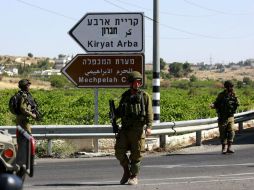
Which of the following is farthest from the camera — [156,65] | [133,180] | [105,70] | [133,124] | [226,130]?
[156,65]

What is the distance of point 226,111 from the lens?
50.1 ft

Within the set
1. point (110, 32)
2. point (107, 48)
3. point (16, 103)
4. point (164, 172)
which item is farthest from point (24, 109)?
point (110, 32)

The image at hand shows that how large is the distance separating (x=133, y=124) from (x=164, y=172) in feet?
6.05

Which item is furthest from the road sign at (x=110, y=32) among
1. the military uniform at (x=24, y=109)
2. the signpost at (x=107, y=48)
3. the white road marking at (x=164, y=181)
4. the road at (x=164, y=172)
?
the white road marking at (x=164, y=181)

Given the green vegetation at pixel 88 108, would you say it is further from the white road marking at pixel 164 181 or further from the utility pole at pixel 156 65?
the white road marking at pixel 164 181

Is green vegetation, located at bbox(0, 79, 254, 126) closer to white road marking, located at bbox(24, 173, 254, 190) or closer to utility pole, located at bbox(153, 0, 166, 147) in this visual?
utility pole, located at bbox(153, 0, 166, 147)

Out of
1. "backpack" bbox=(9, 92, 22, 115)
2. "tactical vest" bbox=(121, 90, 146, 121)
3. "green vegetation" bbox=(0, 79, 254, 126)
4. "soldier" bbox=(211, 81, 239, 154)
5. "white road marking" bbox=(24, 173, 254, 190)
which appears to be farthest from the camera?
"green vegetation" bbox=(0, 79, 254, 126)

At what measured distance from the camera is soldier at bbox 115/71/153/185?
10.4 metres

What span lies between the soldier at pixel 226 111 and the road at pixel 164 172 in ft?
1.09

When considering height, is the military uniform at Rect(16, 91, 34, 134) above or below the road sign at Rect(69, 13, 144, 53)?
below

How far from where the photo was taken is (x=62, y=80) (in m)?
130

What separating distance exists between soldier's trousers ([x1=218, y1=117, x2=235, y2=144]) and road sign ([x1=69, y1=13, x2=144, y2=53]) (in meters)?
2.86

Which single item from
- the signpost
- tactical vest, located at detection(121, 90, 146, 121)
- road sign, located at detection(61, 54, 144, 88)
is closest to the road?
tactical vest, located at detection(121, 90, 146, 121)

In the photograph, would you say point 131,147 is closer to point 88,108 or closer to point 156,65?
point 156,65
